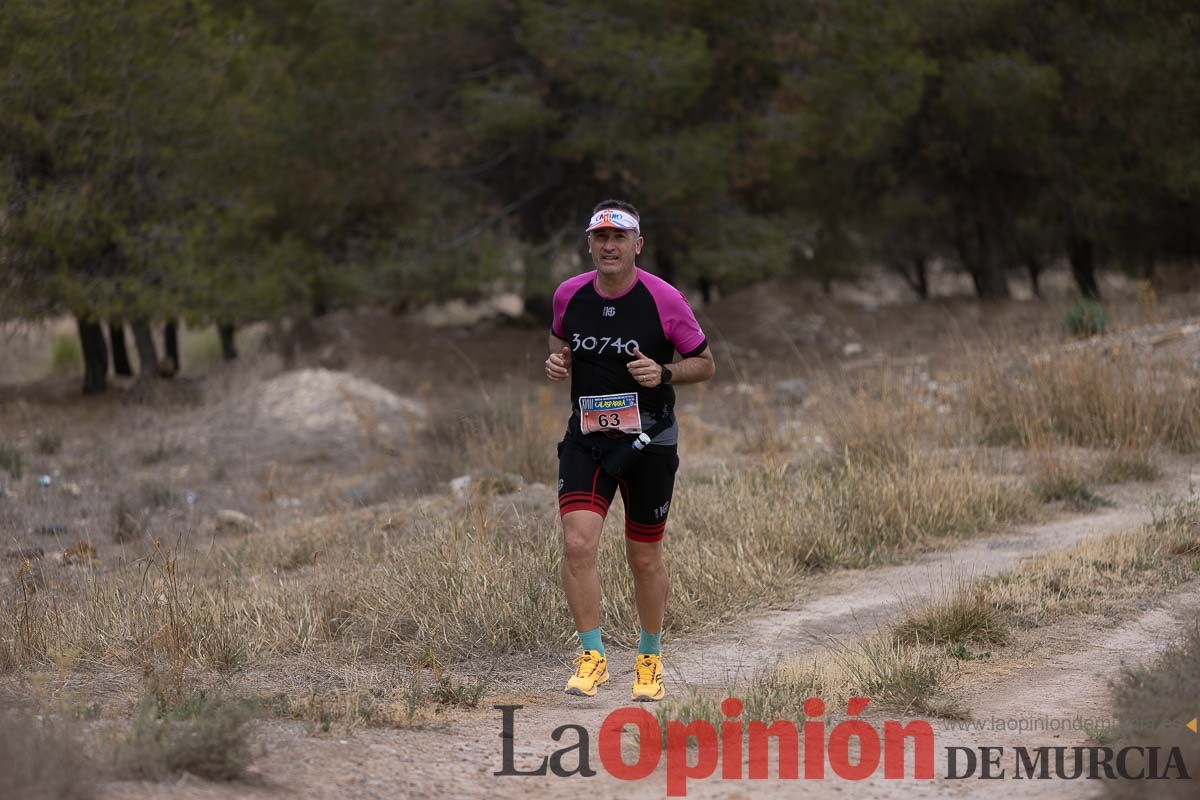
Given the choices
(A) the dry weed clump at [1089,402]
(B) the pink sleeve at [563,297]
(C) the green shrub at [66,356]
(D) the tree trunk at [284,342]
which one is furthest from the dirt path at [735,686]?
(C) the green shrub at [66,356]

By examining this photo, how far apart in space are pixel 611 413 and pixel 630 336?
32 centimetres

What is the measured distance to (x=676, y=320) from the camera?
18.8 ft

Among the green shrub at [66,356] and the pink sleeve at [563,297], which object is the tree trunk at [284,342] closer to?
the green shrub at [66,356]

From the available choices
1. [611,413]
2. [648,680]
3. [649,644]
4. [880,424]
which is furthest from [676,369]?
[880,424]

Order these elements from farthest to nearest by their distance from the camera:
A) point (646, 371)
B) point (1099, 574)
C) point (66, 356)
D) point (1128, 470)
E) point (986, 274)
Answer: point (986, 274) → point (66, 356) → point (1128, 470) → point (1099, 574) → point (646, 371)

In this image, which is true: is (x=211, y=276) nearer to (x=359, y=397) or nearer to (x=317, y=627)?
(x=359, y=397)

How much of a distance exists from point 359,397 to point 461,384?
15.0 feet

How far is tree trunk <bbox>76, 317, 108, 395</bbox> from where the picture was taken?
22031 millimetres

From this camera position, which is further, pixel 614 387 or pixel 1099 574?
pixel 1099 574

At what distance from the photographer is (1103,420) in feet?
37.7

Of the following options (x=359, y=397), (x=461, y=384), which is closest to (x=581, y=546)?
(x=359, y=397)

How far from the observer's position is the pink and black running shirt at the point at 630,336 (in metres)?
5.72

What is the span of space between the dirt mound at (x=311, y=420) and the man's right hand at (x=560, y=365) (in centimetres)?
1017

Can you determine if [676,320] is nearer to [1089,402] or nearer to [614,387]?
[614,387]
